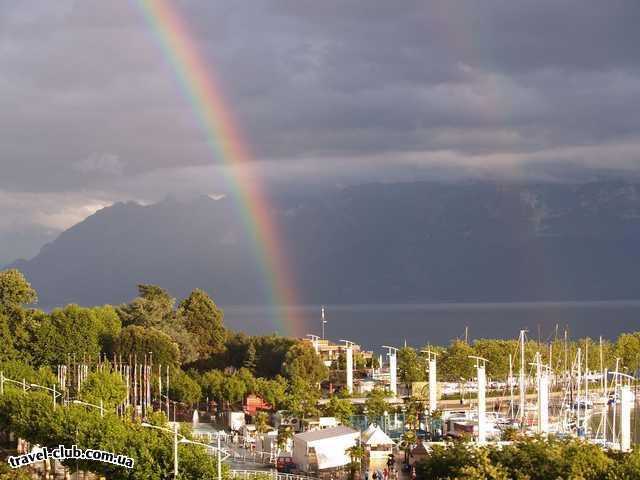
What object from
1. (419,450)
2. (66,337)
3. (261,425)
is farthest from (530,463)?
(66,337)

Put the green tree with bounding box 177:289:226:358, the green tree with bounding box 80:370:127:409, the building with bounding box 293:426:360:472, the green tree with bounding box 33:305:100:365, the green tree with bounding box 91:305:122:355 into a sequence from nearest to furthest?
the building with bounding box 293:426:360:472 < the green tree with bounding box 80:370:127:409 < the green tree with bounding box 33:305:100:365 < the green tree with bounding box 91:305:122:355 < the green tree with bounding box 177:289:226:358

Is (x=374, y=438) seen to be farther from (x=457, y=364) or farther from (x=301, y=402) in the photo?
(x=457, y=364)

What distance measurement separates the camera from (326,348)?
120 m

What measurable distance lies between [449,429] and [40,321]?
143 ft

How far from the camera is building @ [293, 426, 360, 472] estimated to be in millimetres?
54875

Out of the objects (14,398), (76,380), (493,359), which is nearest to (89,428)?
(14,398)

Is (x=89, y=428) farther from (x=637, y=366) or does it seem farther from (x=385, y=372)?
(x=637, y=366)

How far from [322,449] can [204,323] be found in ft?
197

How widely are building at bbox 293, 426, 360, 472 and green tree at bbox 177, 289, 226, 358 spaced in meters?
55.9

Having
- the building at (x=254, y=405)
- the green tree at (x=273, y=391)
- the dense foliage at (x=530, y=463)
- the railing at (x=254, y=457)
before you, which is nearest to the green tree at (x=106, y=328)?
the building at (x=254, y=405)

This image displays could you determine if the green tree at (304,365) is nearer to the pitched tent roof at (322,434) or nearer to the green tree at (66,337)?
the green tree at (66,337)

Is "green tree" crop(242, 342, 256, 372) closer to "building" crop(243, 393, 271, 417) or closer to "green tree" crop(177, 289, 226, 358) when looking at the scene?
"green tree" crop(177, 289, 226, 358)

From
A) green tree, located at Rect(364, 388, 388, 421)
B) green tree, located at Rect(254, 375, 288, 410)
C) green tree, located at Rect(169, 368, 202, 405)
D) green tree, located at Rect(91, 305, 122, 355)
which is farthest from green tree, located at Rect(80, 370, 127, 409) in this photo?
green tree, located at Rect(91, 305, 122, 355)

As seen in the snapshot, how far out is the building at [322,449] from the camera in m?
54.9
